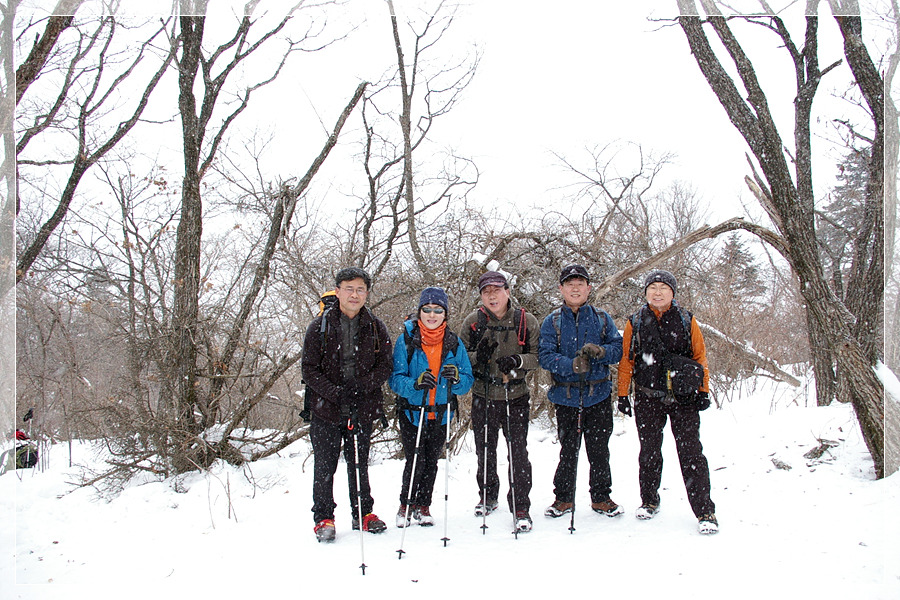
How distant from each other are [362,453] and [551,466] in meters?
2.87

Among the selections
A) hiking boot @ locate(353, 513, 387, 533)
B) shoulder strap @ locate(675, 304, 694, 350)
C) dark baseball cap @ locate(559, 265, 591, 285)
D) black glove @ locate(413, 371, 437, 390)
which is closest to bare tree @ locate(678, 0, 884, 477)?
shoulder strap @ locate(675, 304, 694, 350)

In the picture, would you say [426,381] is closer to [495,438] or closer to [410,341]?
[410,341]

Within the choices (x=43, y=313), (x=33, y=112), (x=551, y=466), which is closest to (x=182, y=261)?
(x=33, y=112)

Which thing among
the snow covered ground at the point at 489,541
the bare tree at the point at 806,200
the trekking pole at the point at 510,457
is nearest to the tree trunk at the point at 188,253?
the snow covered ground at the point at 489,541

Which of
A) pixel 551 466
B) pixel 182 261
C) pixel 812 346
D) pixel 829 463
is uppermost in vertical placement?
pixel 182 261

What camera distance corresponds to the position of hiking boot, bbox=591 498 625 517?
3.98m

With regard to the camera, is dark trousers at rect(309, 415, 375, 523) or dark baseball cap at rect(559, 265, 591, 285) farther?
dark baseball cap at rect(559, 265, 591, 285)

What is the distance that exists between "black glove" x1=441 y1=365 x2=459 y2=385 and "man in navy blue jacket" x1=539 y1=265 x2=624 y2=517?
668mm

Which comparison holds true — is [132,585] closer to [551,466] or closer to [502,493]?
[502,493]

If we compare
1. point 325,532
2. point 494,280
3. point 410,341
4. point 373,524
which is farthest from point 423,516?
point 494,280

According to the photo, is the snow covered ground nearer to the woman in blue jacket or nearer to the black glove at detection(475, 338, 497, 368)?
the woman in blue jacket

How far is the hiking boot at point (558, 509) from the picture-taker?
402 centimetres

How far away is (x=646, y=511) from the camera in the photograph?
3.88 metres

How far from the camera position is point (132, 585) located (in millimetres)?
3219
